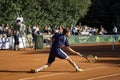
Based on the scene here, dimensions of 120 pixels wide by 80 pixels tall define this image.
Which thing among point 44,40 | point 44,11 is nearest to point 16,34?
point 44,40

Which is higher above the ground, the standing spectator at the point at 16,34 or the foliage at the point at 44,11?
the foliage at the point at 44,11

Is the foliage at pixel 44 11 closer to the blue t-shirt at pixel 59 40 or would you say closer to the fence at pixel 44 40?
the fence at pixel 44 40

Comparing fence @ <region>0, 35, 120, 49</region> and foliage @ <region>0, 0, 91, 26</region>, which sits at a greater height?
foliage @ <region>0, 0, 91, 26</region>

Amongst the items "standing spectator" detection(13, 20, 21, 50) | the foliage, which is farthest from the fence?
the foliage

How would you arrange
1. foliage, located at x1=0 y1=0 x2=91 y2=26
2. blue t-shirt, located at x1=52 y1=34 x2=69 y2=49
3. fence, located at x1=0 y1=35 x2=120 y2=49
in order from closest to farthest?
blue t-shirt, located at x1=52 y1=34 x2=69 y2=49
fence, located at x1=0 y1=35 x2=120 y2=49
foliage, located at x1=0 y1=0 x2=91 y2=26

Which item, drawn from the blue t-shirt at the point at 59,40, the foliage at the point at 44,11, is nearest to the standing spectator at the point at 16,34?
the foliage at the point at 44,11

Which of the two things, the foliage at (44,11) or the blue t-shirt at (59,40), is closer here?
the blue t-shirt at (59,40)

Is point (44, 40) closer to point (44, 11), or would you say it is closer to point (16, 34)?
point (16, 34)

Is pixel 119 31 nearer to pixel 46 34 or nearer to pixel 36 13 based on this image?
pixel 36 13

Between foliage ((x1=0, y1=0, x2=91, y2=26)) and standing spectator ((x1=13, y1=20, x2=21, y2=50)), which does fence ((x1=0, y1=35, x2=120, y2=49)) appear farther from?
foliage ((x1=0, y1=0, x2=91, y2=26))

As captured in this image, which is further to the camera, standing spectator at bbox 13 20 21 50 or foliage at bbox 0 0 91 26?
foliage at bbox 0 0 91 26

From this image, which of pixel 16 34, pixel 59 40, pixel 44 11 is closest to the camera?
pixel 59 40

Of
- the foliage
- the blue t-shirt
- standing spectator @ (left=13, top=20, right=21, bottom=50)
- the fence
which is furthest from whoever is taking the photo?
the foliage

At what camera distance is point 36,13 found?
4697 cm
